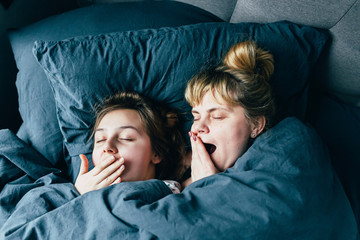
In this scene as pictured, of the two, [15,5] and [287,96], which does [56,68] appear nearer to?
[15,5]

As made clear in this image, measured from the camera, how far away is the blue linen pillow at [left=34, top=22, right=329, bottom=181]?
124cm

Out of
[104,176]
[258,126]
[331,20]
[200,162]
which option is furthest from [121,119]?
[331,20]

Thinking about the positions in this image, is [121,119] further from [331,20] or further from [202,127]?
[331,20]

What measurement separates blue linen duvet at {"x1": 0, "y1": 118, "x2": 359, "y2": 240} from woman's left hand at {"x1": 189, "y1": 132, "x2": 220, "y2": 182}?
0.37 feet

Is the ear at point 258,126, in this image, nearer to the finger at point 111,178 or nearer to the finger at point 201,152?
the finger at point 201,152

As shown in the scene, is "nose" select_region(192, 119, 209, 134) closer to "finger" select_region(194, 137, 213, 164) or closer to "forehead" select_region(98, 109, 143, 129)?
"finger" select_region(194, 137, 213, 164)

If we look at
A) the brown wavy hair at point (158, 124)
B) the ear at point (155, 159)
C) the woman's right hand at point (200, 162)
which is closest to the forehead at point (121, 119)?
the brown wavy hair at point (158, 124)

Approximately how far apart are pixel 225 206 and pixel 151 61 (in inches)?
26.1

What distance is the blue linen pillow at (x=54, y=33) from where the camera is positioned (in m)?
1.39

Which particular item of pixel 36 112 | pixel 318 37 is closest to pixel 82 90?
pixel 36 112

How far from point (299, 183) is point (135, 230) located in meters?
0.51

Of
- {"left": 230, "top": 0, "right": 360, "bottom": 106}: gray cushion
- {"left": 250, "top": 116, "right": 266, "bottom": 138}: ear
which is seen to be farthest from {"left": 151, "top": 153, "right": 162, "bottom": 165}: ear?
{"left": 230, "top": 0, "right": 360, "bottom": 106}: gray cushion

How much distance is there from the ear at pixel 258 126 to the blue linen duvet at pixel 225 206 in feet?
0.29

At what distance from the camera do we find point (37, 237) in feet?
2.96
